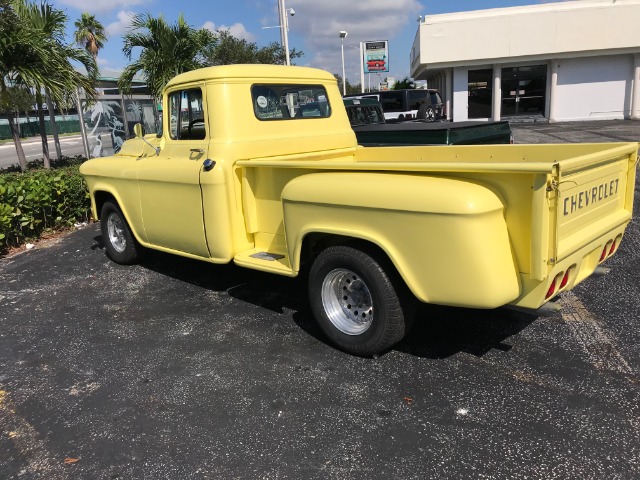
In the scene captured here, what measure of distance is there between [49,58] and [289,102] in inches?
283

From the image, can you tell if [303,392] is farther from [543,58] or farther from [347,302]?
[543,58]

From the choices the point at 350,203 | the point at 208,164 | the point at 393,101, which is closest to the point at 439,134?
the point at 208,164

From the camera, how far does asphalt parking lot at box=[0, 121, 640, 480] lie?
2797 millimetres

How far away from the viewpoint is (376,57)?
152 ft

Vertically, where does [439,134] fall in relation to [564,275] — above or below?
above

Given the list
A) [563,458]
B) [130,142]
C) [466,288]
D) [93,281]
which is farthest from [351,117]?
[563,458]

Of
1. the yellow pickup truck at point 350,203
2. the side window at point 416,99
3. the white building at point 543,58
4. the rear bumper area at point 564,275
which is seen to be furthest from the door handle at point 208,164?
the white building at point 543,58

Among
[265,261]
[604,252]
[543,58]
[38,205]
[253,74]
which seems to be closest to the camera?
[604,252]

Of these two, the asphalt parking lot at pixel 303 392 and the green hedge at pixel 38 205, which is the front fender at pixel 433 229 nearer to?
the asphalt parking lot at pixel 303 392

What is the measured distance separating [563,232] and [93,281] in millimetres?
4908

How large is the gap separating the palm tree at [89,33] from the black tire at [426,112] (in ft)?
83.1

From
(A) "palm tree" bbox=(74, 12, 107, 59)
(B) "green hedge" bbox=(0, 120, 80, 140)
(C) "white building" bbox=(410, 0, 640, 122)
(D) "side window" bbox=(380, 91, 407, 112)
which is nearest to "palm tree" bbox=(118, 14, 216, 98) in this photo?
(D) "side window" bbox=(380, 91, 407, 112)

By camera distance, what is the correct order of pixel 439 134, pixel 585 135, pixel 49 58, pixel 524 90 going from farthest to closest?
pixel 524 90, pixel 585 135, pixel 49 58, pixel 439 134

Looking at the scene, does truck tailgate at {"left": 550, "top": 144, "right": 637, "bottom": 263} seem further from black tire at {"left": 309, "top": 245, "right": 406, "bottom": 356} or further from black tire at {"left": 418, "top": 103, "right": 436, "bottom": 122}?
black tire at {"left": 418, "top": 103, "right": 436, "bottom": 122}
